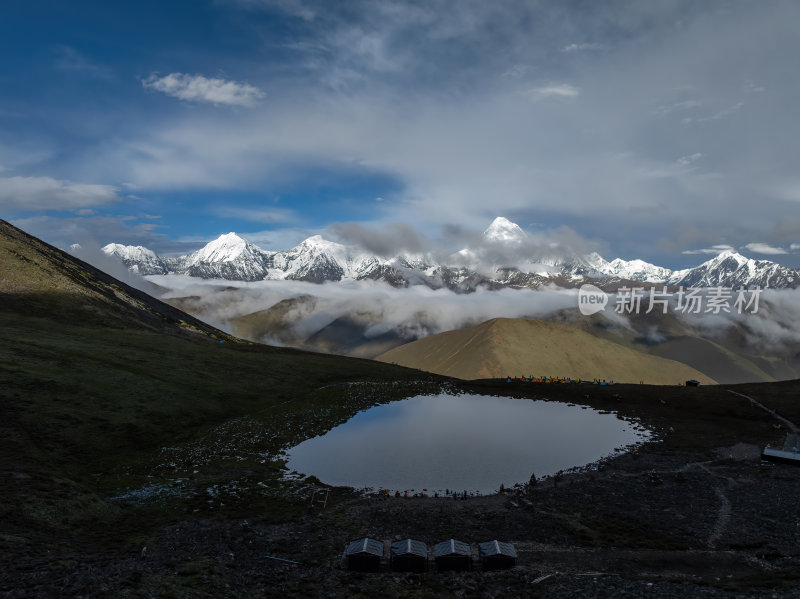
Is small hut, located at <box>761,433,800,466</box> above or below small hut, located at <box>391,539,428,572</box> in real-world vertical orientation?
above

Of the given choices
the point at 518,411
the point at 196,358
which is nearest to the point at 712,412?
the point at 518,411

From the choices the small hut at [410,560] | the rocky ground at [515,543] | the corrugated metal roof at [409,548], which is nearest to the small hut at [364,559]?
the rocky ground at [515,543]

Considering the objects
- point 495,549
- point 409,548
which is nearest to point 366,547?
point 409,548

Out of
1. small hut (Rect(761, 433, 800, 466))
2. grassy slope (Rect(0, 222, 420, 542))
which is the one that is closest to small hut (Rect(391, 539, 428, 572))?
grassy slope (Rect(0, 222, 420, 542))

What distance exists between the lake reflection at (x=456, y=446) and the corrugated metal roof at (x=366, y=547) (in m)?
19.8

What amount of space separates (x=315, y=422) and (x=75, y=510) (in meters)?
50.2

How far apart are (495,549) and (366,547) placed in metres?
9.50

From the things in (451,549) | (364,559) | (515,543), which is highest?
(451,549)

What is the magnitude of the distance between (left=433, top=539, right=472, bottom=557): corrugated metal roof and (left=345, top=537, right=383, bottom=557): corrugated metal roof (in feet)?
13.9

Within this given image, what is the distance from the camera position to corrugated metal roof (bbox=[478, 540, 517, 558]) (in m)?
33.6

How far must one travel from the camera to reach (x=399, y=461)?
217ft

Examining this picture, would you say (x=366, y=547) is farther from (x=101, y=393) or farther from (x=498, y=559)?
(x=101, y=393)

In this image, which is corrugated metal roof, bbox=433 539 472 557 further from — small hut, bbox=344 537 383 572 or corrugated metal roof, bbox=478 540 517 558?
small hut, bbox=344 537 383 572

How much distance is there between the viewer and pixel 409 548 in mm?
33750
